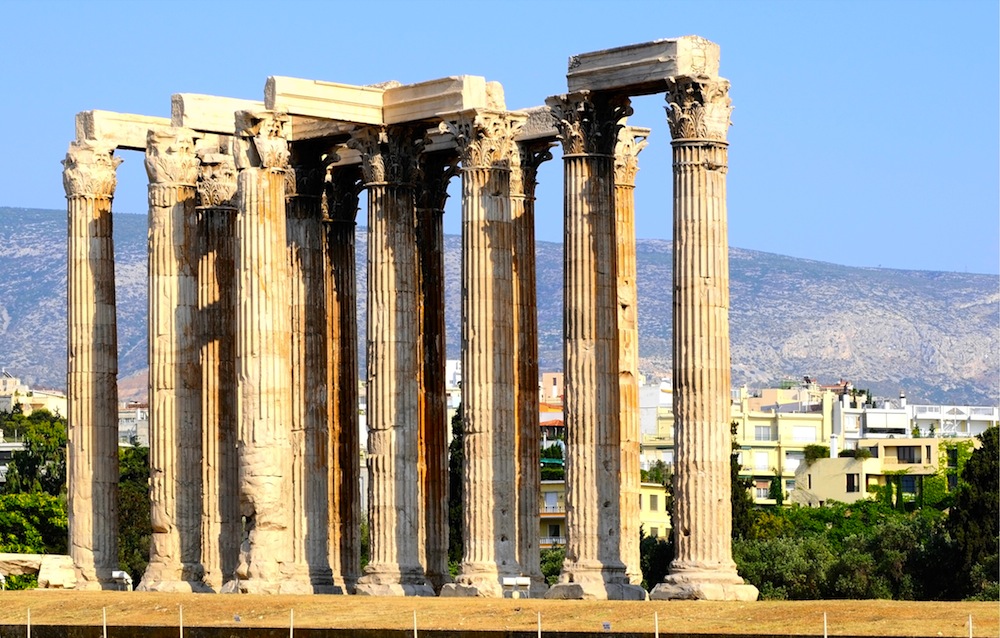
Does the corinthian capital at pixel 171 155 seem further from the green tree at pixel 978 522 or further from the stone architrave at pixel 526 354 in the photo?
the green tree at pixel 978 522

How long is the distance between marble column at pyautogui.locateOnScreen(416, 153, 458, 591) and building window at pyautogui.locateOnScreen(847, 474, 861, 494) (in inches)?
4238

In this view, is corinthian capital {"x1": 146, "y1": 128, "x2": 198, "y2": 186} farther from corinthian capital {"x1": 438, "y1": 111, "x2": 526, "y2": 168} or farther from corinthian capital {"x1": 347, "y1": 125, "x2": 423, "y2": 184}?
corinthian capital {"x1": 438, "y1": 111, "x2": 526, "y2": 168}

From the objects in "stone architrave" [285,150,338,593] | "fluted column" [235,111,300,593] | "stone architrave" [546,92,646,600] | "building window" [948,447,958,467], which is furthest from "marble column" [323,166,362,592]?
"building window" [948,447,958,467]

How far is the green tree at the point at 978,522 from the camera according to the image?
9956cm

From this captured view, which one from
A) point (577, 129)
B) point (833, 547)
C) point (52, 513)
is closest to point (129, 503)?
point (52, 513)

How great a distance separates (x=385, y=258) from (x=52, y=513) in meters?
46.0

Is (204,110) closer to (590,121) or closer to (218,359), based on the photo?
(218,359)

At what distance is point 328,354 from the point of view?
7912cm

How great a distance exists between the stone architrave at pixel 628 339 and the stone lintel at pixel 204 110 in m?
12.0

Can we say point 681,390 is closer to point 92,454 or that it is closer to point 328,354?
point 328,354

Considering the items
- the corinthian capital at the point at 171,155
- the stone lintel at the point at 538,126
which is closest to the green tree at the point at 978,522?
the stone lintel at the point at 538,126

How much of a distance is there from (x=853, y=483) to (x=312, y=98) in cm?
11600

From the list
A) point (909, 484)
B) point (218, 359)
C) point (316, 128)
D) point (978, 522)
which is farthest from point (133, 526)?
point (909, 484)

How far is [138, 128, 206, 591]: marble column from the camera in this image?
78062 mm
